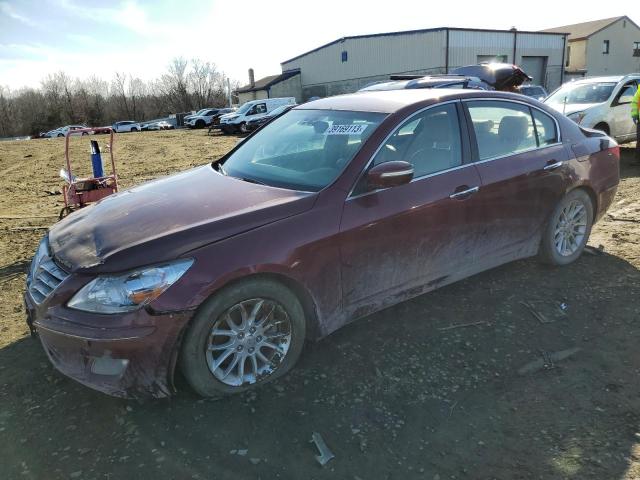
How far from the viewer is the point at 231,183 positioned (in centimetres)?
349

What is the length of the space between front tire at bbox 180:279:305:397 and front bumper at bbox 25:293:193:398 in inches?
4.5

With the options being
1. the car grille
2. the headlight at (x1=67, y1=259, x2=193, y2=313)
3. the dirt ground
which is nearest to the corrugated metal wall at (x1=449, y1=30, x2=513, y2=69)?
the dirt ground

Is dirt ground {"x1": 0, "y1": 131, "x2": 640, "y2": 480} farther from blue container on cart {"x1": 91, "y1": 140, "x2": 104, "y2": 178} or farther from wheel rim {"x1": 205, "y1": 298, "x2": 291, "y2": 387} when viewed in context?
blue container on cart {"x1": 91, "y1": 140, "x2": 104, "y2": 178}

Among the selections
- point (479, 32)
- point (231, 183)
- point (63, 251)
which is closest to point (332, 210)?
point (231, 183)

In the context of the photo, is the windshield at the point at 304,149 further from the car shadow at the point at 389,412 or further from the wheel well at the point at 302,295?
the car shadow at the point at 389,412

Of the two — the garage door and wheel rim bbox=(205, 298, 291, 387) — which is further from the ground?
the garage door

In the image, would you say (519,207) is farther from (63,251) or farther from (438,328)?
(63,251)

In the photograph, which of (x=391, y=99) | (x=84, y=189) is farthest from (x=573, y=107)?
(x=84, y=189)

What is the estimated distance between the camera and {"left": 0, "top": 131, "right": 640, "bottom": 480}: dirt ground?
7.89 ft

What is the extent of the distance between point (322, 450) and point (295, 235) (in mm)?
1149

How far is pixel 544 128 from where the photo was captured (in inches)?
172

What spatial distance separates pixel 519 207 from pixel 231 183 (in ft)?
7.49

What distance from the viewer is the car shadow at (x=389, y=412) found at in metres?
2.40

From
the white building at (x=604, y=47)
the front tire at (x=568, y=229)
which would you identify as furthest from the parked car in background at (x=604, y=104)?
the white building at (x=604, y=47)
